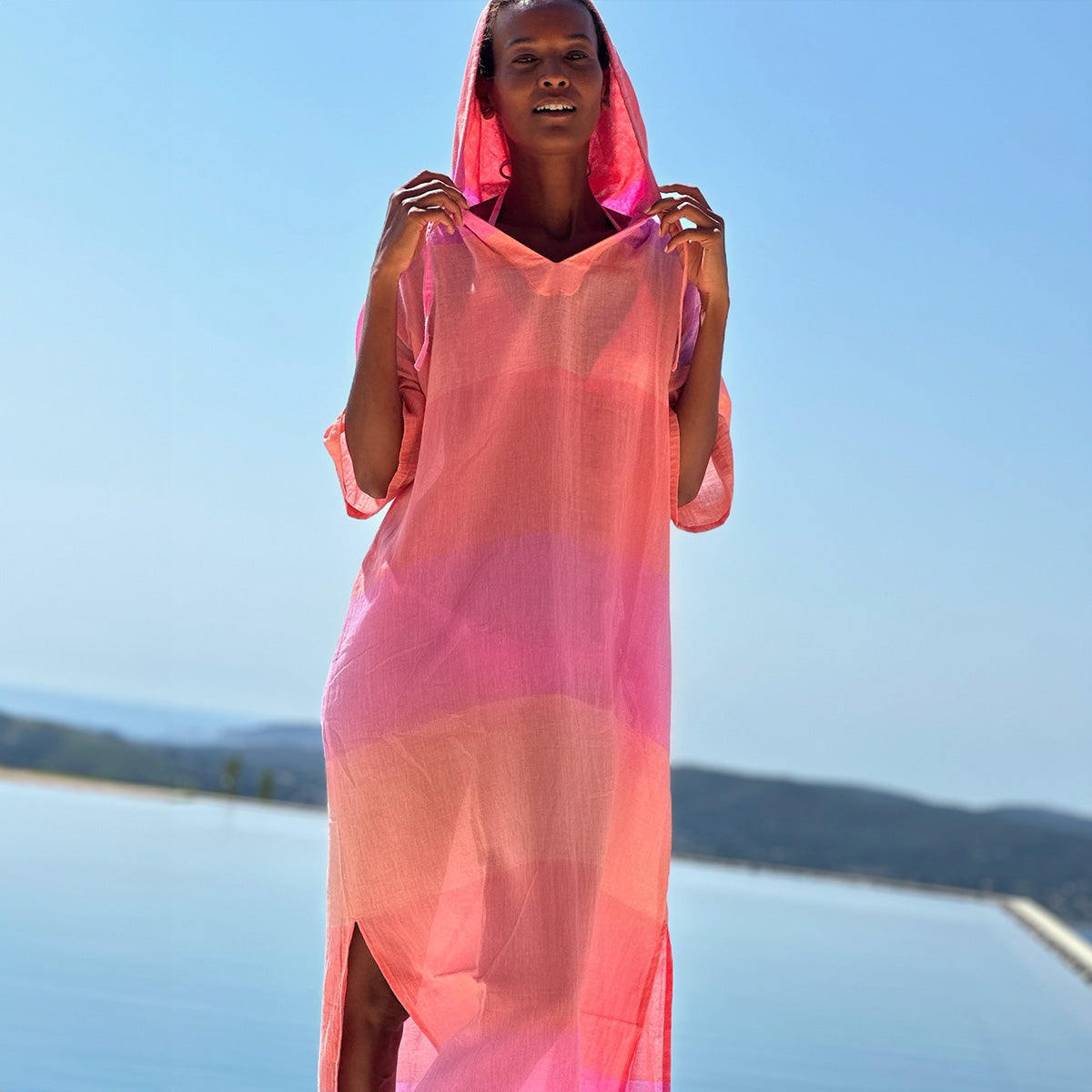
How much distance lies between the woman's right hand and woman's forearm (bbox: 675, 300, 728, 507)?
32 centimetres

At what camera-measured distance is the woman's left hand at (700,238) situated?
177 centimetres

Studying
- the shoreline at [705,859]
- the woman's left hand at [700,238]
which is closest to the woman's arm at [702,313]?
the woman's left hand at [700,238]

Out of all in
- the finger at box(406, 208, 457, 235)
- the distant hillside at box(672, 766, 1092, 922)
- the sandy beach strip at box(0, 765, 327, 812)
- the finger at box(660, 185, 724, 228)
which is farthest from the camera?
the distant hillside at box(672, 766, 1092, 922)

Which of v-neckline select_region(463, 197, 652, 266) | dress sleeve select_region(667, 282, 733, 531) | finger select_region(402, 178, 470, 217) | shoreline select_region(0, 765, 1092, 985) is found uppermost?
finger select_region(402, 178, 470, 217)

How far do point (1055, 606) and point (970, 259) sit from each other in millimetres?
6305

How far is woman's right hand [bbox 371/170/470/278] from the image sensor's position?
5.57 feet

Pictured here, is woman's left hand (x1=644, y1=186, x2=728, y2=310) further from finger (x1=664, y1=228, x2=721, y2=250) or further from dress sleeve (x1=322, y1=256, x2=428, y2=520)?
dress sleeve (x1=322, y1=256, x2=428, y2=520)

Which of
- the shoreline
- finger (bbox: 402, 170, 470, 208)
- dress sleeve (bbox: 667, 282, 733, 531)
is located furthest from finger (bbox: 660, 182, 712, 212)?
the shoreline

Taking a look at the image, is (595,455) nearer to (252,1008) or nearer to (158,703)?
(252,1008)

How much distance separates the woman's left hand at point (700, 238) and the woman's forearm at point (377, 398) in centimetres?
33

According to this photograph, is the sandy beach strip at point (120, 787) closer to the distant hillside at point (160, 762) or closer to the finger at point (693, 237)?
the distant hillside at point (160, 762)

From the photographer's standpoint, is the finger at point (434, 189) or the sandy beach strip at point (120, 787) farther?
the sandy beach strip at point (120, 787)

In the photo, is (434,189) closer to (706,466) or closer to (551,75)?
(551,75)

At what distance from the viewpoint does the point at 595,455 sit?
1.73 m
